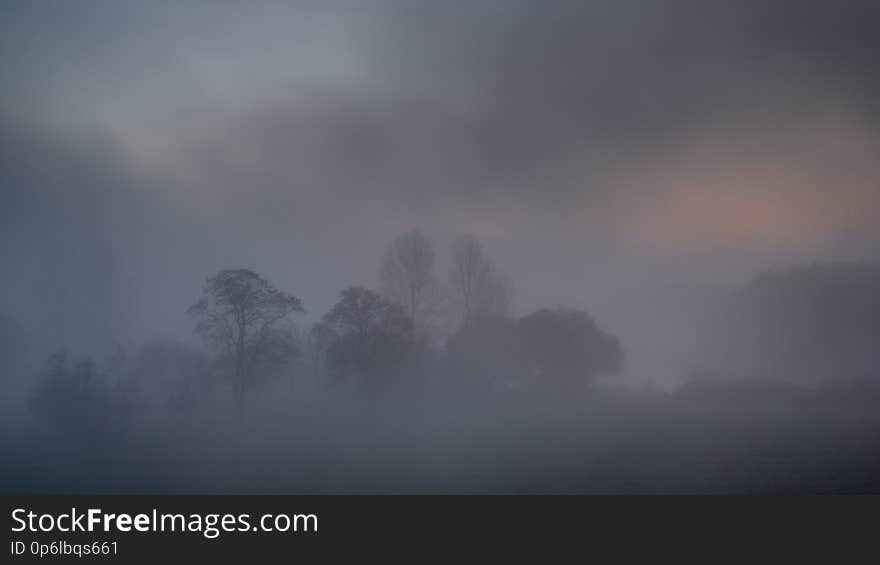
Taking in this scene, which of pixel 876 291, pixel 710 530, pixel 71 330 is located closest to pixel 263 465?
pixel 710 530

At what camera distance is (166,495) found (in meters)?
24.3

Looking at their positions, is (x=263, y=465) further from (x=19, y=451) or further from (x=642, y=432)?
(x=642, y=432)

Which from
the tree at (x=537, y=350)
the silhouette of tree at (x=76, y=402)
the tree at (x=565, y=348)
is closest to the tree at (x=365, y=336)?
the tree at (x=537, y=350)

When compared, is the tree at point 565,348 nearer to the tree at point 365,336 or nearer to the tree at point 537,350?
the tree at point 537,350

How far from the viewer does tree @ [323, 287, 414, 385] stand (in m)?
33.9

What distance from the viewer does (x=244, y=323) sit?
3406 centimetres

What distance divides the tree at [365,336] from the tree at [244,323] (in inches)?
149

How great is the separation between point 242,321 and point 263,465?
1146cm

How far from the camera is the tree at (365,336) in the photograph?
111 ft

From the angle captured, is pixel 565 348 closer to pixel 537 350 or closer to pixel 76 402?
pixel 537 350

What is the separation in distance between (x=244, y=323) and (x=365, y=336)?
31.3ft

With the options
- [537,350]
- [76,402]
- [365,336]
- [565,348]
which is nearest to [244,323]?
[365,336]

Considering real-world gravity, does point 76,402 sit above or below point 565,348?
below

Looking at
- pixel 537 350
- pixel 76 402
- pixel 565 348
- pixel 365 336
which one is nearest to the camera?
pixel 76 402
